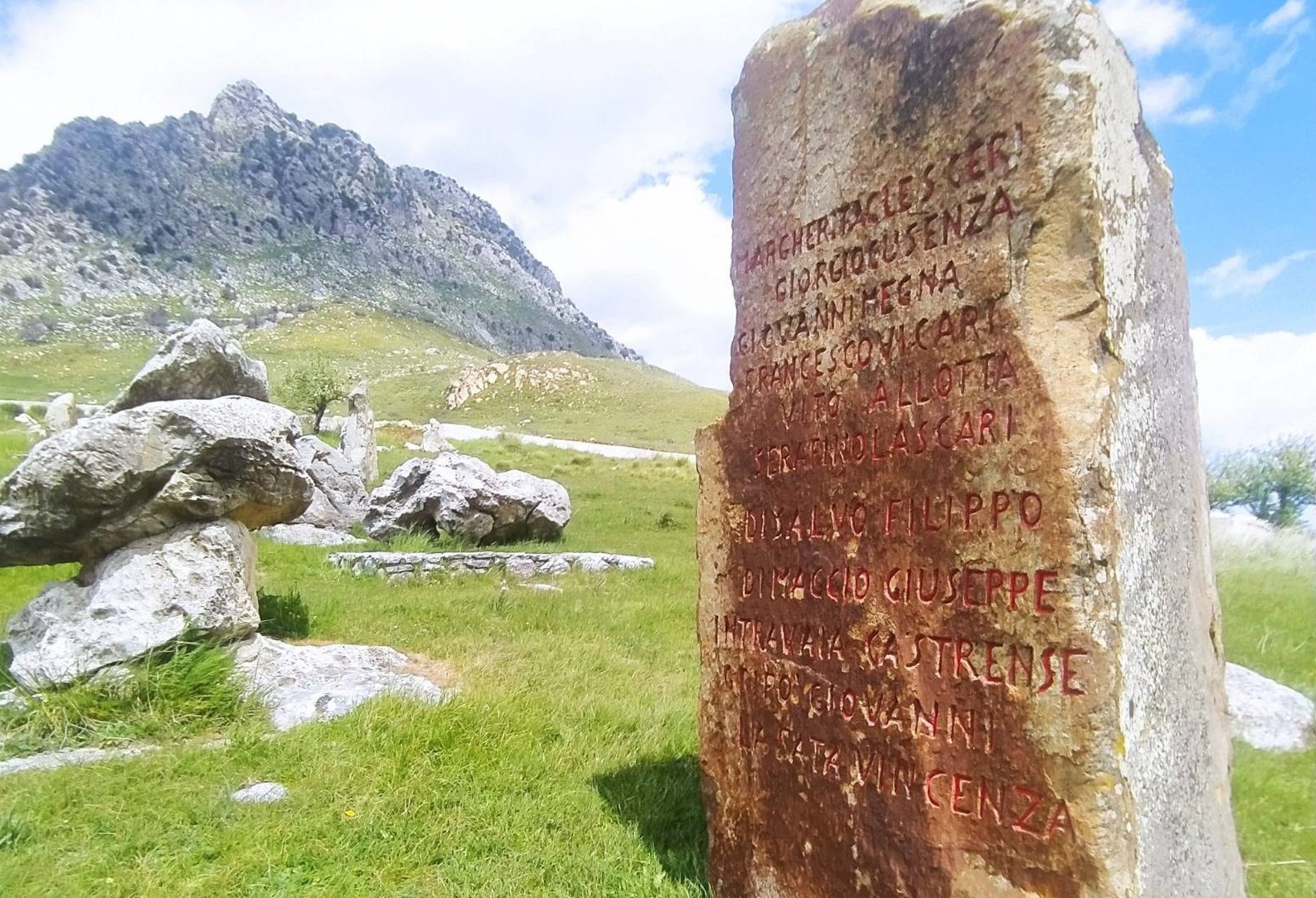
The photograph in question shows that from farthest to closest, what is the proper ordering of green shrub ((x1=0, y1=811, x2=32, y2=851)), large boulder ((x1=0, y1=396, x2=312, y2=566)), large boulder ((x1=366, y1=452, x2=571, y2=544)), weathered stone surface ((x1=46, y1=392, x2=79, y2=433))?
weathered stone surface ((x1=46, y1=392, x2=79, y2=433))
large boulder ((x1=366, y1=452, x2=571, y2=544))
large boulder ((x1=0, y1=396, x2=312, y2=566))
green shrub ((x1=0, y1=811, x2=32, y2=851))

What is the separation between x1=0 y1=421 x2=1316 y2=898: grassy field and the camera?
3.98 metres

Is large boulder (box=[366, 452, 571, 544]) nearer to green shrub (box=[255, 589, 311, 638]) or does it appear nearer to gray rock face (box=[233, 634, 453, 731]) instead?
green shrub (box=[255, 589, 311, 638])

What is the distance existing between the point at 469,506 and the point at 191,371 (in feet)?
20.7

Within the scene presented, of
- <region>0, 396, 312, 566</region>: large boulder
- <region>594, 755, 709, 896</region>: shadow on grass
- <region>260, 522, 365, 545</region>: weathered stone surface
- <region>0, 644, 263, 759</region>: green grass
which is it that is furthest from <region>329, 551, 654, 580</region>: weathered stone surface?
<region>594, 755, 709, 896</region>: shadow on grass

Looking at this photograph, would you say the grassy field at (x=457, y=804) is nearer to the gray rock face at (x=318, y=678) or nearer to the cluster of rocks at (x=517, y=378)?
the gray rock face at (x=318, y=678)

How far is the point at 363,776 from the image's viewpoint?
15.8ft

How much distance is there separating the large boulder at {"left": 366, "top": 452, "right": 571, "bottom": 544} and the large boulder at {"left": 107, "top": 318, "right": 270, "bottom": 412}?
5.80 metres

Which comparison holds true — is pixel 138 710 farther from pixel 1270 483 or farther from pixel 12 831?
pixel 1270 483

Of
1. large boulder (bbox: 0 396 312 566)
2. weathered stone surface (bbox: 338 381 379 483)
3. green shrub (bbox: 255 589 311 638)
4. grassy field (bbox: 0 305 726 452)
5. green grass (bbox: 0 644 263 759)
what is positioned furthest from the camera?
grassy field (bbox: 0 305 726 452)

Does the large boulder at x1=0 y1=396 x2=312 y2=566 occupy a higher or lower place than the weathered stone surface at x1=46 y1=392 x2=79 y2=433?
lower

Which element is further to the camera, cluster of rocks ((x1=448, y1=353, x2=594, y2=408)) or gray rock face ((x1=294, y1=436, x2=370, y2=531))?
cluster of rocks ((x1=448, y1=353, x2=594, y2=408))

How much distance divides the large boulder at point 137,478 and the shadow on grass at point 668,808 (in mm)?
3843

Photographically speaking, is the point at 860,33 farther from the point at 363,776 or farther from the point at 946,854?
the point at 363,776

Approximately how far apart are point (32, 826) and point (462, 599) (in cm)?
551
